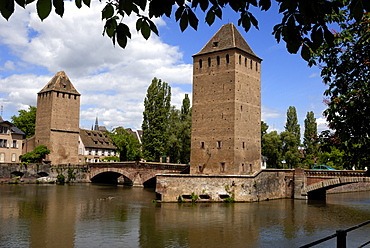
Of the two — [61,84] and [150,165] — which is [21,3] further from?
[61,84]

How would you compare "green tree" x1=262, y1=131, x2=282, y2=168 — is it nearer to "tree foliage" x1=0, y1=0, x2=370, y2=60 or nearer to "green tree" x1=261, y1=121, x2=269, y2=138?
"green tree" x1=261, y1=121, x2=269, y2=138

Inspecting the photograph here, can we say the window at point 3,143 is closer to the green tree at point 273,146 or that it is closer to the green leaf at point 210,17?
the green tree at point 273,146

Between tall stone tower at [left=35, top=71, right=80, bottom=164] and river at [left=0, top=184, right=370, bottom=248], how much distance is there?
29.0m

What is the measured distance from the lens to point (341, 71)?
7.73 m

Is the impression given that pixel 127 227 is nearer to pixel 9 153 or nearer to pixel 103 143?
pixel 9 153

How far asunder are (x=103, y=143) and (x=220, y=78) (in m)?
39.9

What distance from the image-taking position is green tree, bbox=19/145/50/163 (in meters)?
54.9

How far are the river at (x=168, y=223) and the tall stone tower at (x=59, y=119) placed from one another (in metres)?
29.0

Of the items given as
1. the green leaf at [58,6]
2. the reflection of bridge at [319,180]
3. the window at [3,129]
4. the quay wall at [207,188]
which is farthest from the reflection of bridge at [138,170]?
the green leaf at [58,6]

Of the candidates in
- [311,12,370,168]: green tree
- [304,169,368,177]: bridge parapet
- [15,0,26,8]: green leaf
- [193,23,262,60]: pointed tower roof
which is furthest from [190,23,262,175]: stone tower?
[15,0,26,8]: green leaf

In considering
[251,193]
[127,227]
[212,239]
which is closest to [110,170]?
[251,193]

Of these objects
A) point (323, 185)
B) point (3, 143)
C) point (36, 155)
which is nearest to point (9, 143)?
point (3, 143)

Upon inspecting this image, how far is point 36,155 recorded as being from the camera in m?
54.9

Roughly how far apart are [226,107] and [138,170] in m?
15.5
